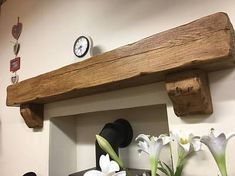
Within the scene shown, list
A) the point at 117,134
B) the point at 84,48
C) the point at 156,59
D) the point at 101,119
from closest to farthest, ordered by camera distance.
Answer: the point at 156,59
the point at 117,134
the point at 84,48
the point at 101,119

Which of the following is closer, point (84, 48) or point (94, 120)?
point (84, 48)

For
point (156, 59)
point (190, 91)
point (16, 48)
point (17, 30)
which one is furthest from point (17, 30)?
point (190, 91)

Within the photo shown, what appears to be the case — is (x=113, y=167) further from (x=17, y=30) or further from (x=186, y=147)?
(x=17, y=30)

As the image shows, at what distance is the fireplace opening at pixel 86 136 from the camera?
136 cm

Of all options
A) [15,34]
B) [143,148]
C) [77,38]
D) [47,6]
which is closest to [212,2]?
[143,148]

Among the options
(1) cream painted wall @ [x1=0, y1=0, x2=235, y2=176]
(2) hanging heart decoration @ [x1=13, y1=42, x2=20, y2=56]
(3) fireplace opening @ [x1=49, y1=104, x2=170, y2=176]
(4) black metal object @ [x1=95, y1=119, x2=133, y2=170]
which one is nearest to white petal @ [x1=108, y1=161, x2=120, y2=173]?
(1) cream painted wall @ [x1=0, y1=0, x2=235, y2=176]

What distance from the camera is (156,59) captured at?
95 centimetres

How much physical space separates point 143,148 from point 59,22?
129 centimetres

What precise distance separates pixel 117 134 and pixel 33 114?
711 mm

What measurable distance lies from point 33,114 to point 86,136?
16.2 inches

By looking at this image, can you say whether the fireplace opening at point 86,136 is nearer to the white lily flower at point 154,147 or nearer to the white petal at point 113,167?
the white lily flower at point 154,147

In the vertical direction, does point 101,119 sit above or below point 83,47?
below

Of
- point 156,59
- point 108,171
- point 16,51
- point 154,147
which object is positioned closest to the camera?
point 108,171

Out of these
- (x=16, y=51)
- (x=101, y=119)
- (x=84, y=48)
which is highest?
(x=16, y=51)
